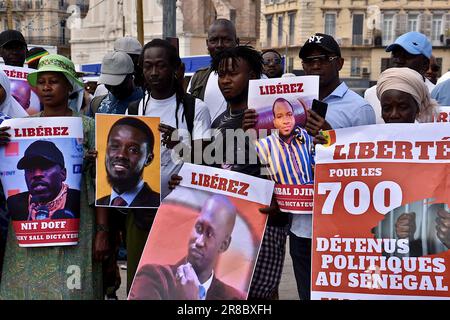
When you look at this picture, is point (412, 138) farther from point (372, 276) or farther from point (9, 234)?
point (9, 234)

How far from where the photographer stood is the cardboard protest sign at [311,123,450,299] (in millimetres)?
3537

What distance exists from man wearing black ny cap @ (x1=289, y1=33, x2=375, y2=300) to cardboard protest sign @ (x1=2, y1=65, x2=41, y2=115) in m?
2.57

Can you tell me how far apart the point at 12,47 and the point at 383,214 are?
425 cm

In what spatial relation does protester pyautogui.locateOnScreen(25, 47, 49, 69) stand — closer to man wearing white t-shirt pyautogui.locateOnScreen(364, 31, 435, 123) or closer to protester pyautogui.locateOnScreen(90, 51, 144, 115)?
protester pyautogui.locateOnScreen(90, 51, 144, 115)

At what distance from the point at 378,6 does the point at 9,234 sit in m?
49.7

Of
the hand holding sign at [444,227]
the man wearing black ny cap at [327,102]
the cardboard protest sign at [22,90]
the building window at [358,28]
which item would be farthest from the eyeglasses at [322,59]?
the building window at [358,28]

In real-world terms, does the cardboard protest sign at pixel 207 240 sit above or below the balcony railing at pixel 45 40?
below

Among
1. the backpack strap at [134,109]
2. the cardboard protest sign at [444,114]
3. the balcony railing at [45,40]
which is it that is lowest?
the cardboard protest sign at [444,114]

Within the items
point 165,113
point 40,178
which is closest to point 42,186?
point 40,178

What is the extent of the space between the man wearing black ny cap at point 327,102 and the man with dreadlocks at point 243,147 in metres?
0.12

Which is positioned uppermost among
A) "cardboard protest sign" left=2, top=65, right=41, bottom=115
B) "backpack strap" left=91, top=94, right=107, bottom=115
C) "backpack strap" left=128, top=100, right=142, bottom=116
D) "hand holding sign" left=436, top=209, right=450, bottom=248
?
"cardboard protest sign" left=2, top=65, right=41, bottom=115

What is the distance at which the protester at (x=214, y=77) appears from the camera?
5.25m

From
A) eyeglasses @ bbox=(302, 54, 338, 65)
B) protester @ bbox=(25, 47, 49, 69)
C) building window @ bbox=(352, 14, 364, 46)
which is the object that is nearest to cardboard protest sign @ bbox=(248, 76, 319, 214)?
eyeglasses @ bbox=(302, 54, 338, 65)

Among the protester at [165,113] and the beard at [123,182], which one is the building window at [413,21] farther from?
the beard at [123,182]
